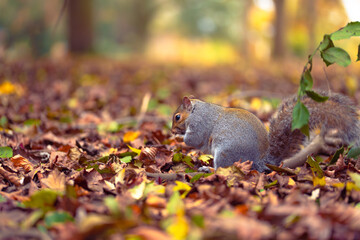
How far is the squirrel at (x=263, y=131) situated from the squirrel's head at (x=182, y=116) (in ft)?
0.17

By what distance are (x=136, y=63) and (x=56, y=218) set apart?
10119 mm

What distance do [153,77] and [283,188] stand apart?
6.31 m

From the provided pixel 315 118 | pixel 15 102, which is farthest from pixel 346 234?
pixel 15 102

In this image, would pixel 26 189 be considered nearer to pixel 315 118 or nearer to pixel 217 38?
pixel 315 118

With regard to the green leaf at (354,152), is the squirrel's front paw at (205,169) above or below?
below

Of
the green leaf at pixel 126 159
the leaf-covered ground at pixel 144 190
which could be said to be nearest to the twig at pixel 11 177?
the leaf-covered ground at pixel 144 190

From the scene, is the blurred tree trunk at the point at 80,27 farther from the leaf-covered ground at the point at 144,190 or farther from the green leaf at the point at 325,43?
the green leaf at the point at 325,43

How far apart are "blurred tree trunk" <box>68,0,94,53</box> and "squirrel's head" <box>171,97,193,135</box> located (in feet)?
34.2

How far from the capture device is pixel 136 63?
452 inches

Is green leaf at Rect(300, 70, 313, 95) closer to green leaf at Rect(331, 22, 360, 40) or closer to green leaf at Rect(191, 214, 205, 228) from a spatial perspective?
green leaf at Rect(331, 22, 360, 40)

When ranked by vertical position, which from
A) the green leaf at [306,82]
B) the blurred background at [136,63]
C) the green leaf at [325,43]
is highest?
the green leaf at [325,43]

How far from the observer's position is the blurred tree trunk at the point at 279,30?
1483 centimetres

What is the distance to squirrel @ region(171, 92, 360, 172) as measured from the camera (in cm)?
240

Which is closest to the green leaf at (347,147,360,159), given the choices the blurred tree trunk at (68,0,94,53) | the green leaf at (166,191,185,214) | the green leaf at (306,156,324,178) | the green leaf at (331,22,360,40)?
the green leaf at (306,156,324,178)
